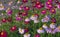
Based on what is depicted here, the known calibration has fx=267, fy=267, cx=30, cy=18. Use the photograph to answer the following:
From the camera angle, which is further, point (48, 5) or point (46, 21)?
point (48, 5)

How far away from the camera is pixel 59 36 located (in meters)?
3.29

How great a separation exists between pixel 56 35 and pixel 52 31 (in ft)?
0.64

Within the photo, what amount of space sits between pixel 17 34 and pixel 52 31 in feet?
1.71

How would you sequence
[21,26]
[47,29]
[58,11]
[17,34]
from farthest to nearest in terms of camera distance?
[58,11] < [21,26] < [17,34] < [47,29]

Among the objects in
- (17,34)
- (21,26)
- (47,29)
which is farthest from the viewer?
(21,26)

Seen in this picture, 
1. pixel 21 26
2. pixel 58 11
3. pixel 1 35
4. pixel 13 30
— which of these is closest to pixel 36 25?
pixel 21 26

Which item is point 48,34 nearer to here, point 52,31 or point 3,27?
point 52,31

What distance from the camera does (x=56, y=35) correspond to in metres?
3.29

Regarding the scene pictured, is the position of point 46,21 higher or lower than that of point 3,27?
higher

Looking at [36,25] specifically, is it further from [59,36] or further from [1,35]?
[1,35]

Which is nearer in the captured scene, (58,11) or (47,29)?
(47,29)

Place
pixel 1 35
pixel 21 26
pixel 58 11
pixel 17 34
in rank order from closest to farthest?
pixel 1 35 < pixel 17 34 < pixel 21 26 < pixel 58 11

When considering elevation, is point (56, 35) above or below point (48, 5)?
below

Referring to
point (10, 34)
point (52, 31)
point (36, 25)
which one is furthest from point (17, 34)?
point (52, 31)
